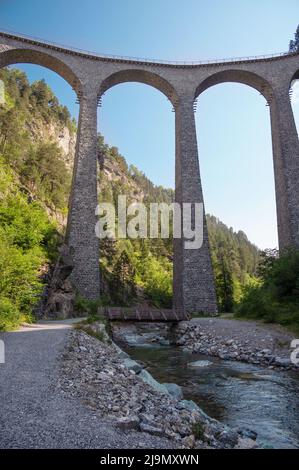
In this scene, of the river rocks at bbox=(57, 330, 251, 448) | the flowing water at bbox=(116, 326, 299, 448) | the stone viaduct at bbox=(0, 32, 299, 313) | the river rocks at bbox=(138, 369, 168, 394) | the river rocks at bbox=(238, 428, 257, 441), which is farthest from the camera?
the stone viaduct at bbox=(0, 32, 299, 313)

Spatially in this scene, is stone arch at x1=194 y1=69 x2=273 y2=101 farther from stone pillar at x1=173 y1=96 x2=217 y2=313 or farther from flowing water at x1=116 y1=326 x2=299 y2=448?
flowing water at x1=116 y1=326 x2=299 y2=448

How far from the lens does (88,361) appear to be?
22.7 feet

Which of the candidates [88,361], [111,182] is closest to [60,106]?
[111,182]

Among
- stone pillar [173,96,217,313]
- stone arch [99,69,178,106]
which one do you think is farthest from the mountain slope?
stone arch [99,69,178,106]

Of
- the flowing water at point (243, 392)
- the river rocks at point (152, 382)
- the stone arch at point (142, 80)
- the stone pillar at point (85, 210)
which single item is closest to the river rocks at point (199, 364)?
the flowing water at point (243, 392)

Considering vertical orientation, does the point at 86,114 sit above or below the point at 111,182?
below

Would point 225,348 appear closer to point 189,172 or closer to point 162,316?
point 162,316

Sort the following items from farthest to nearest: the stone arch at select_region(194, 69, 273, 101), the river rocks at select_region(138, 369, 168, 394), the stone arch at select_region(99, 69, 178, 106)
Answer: the stone arch at select_region(194, 69, 273, 101), the stone arch at select_region(99, 69, 178, 106), the river rocks at select_region(138, 369, 168, 394)

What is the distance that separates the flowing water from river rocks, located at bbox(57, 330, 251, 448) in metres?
0.99

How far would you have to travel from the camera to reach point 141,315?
18.3 meters

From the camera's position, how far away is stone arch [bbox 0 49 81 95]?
2309cm

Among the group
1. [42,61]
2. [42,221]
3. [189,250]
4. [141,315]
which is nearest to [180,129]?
[189,250]

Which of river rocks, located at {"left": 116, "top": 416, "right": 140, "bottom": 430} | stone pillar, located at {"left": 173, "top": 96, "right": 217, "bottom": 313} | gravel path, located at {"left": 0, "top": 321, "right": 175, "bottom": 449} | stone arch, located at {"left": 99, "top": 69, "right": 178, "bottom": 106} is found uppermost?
stone arch, located at {"left": 99, "top": 69, "right": 178, "bottom": 106}

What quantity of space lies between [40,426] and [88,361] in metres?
3.57
